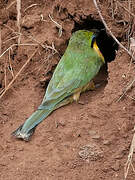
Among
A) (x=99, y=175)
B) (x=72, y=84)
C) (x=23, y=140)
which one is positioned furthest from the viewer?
(x=72, y=84)

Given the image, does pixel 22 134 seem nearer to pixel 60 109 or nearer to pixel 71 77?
pixel 60 109

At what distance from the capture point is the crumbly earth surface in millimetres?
3715

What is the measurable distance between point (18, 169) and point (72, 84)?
3.52ft

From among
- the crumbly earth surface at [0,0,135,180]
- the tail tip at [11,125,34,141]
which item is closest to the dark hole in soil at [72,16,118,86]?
→ the crumbly earth surface at [0,0,135,180]

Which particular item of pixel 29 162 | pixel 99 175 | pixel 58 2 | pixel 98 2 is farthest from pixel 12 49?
pixel 99 175

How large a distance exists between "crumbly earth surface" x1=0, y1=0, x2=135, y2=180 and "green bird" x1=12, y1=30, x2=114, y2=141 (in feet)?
0.25

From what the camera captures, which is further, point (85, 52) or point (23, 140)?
point (85, 52)

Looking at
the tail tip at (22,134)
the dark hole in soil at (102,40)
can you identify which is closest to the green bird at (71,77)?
the tail tip at (22,134)

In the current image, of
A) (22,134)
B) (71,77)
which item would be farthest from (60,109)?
(22,134)

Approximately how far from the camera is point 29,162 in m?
3.82

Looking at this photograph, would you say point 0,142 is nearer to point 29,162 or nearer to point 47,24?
point 29,162

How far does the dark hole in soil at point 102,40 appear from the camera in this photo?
4953 millimetres

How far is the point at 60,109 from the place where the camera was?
14.2 ft

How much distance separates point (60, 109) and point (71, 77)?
1.25ft
